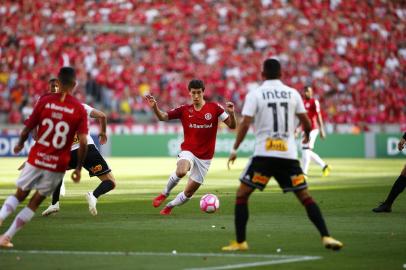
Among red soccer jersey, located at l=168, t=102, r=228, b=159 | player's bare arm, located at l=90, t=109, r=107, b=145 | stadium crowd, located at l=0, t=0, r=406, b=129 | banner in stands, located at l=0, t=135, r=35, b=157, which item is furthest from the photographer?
stadium crowd, located at l=0, t=0, r=406, b=129

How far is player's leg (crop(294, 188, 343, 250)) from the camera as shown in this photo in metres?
11.3

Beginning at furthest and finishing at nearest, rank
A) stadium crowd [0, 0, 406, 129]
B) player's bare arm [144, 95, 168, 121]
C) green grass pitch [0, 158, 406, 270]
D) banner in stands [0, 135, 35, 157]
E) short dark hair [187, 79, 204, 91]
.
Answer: stadium crowd [0, 0, 406, 129], banner in stands [0, 135, 35, 157], short dark hair [187, 79, 204, 91], player's bare arm [144, 95, 168, 121], green grass pitch [0, 158, 406, 270]

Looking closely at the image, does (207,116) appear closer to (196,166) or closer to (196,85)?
(196,85)

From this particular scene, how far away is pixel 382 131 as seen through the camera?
149 ft

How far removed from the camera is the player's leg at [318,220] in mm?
11312

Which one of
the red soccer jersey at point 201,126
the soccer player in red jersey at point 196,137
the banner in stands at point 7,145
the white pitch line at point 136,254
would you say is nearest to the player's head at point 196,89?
the soccer player in red jersey at point 196,137

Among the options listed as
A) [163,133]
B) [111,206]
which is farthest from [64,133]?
[163,133]

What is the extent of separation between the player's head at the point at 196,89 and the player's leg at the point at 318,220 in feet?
17.6

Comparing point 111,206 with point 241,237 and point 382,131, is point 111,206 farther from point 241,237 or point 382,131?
point 382,131

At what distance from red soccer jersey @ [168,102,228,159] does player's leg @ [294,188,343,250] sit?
554 cm

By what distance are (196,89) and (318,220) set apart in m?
5.76

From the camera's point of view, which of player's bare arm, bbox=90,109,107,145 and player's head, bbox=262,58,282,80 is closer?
player's head, bbox=262,58,282,80

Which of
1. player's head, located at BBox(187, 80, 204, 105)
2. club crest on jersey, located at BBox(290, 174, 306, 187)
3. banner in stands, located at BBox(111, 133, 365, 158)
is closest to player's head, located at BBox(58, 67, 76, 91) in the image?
club crest on jersey, located at BBox(290, 174, 306, 187)

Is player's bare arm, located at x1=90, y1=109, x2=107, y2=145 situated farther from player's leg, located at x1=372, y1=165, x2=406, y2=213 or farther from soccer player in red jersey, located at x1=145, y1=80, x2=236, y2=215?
player's leg, located at x1=372, y1=165, x2=406, y2=213
